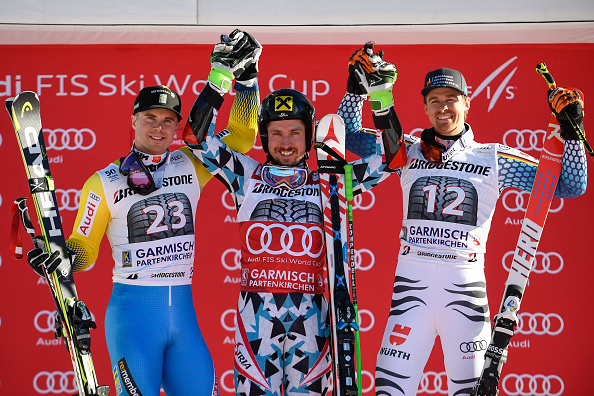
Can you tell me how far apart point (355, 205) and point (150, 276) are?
2182 millimetres

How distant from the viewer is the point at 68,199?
5.02m

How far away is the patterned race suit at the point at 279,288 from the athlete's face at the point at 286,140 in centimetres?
15

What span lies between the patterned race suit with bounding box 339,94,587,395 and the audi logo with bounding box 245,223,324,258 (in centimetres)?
54

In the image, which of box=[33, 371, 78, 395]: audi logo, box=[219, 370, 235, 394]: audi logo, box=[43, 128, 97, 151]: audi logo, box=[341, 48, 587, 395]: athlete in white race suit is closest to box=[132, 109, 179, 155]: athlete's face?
box=[341, 48, 587, 395]: athlete in white race suit

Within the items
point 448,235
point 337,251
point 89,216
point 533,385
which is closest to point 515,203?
point 533,385

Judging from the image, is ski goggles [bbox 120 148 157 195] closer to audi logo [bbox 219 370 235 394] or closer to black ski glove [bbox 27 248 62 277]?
black ski glove [bbox 27 248 62 277]

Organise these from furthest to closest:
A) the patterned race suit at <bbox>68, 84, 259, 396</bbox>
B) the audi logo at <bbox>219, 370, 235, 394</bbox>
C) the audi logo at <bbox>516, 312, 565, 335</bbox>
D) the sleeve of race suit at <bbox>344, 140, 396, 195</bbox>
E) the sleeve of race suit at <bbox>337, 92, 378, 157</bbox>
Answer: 1. the audi logo at <bbox>219, 370, 235, 394</bbox>
2. the audi logo at <bbox>516, 312, 565, 335</bbox>
3. the sleeve of race suit at <bbox>337, 92, 378, 157</bbox>
4. the sleeve of race suit at <bbox>344, 140, 396, 195</bbox>
5. the patterned race suit at <bbox>68, 84, 259, 396</bbox>

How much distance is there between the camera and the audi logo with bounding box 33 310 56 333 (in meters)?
4.97

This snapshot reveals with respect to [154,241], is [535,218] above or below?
above

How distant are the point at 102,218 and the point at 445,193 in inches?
71.1

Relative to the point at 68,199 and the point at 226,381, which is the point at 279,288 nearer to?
the point at 226,381

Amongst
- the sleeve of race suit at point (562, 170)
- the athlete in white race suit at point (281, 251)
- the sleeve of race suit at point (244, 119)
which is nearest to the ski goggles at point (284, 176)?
the athlete in white race suit at point (281, 251)

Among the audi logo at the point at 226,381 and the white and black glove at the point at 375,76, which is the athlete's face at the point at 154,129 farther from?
the audi logo at the point at 226,381

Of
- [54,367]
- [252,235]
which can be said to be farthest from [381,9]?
[54,367]
